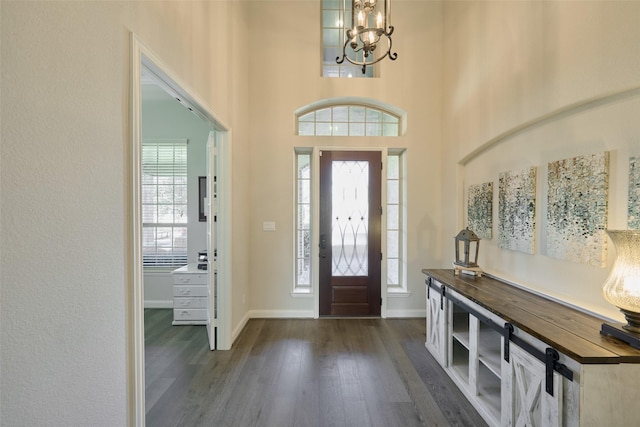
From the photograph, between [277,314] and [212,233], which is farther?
[277,314]

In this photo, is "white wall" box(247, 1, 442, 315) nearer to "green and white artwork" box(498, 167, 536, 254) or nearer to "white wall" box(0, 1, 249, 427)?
"green and white artwork" box(498, 167, 536, 254)

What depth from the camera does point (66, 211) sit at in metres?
1.07

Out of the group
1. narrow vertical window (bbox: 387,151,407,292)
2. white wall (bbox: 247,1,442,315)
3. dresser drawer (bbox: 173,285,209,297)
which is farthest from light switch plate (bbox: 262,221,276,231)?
narrow vertical window (bbox: 387,151,407,292)

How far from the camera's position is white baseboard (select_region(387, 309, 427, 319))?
382 centimetres

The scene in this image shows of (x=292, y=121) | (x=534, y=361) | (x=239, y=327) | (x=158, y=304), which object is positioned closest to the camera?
(x=534, y=361)

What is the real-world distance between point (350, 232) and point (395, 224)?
695 mm

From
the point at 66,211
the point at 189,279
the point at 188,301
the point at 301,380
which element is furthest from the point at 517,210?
the point at 188,301

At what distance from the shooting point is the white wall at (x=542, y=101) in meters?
1.62

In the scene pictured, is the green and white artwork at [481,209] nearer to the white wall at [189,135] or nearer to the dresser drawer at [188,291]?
the dresser drawer at [188,291]

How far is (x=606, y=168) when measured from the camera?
1669 mm

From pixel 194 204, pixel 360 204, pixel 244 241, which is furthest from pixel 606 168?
pixel 194 204

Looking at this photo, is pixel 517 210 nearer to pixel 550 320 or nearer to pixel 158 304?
pixel 550 320

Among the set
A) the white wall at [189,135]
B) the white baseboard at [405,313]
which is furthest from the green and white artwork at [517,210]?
the white wall at [189,135]

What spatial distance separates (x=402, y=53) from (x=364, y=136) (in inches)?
48.8
